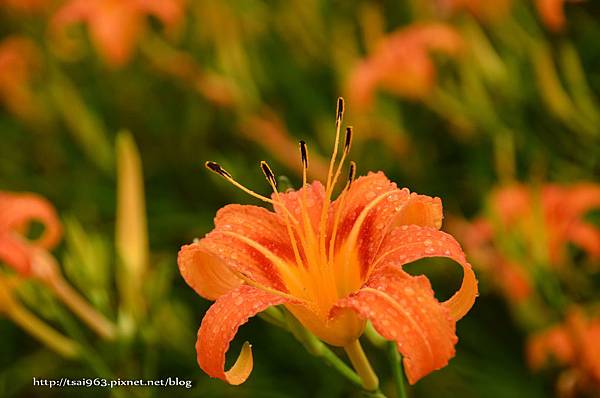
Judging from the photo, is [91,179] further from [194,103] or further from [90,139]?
[194,103]

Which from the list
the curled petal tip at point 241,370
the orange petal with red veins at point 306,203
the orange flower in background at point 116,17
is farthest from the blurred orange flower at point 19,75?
the curled petal tip at point 241,370

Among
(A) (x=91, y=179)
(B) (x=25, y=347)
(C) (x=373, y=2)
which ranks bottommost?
(B) (x=25, y=347)

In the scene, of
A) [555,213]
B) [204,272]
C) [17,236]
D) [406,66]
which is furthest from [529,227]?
[17,236]

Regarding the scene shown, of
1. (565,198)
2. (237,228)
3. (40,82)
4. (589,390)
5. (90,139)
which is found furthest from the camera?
(40,82)

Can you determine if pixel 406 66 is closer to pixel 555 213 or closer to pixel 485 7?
pixel 485 7

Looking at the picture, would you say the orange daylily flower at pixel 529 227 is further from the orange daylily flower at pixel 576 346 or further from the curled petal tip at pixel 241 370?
the curled petal tip at pixel 241 370

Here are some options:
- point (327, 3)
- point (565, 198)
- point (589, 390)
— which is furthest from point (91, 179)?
point (589, 390)
